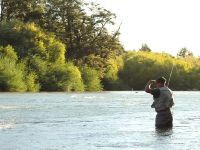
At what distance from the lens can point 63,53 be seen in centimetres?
8162

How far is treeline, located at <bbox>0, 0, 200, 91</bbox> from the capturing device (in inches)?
2908

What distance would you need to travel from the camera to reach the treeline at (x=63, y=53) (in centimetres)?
7388

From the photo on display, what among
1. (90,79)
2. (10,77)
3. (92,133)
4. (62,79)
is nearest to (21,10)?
(90,79)

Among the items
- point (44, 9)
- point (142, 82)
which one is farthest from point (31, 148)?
point (142, 82)

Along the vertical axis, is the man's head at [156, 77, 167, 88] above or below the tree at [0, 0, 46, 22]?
below

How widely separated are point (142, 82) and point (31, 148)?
97.8m

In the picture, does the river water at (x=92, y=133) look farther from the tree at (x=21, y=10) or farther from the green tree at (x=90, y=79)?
the tree at (x=21, y=10)

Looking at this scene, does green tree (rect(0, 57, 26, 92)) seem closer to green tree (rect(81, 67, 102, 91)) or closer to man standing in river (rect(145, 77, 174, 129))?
green tree (rect(81, 67, 102, 91))

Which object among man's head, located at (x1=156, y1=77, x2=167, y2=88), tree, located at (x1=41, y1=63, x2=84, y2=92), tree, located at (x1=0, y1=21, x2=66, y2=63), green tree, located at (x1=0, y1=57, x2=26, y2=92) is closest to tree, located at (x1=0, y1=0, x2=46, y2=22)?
tree, located at (x1=0, y1=21, x2=66, y2=63)

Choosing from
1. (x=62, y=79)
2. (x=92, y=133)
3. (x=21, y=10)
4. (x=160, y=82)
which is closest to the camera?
(x=160, y=82)

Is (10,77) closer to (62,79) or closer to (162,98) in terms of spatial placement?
(62,79)

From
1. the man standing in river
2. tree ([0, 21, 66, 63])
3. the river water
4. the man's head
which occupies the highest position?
tree ([0, 21, 66, 63])

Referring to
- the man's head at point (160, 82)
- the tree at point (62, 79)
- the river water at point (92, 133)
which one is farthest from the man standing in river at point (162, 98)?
the tree at point (62, 79)

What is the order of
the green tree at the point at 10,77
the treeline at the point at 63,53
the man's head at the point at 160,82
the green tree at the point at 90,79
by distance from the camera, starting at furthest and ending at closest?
the green tree at the point at 90,79 → the treeline at the point at 63,53 → the green tree at the point at 10,77 → the man's head at the point at 160,82
